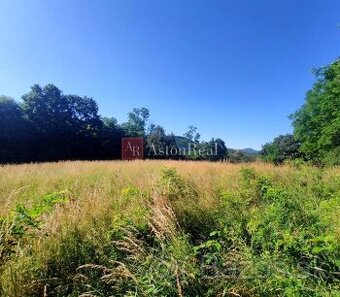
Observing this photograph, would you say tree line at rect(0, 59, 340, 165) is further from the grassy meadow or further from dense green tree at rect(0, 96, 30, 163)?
the grassy meadow

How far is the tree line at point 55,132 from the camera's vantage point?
83.0 ft

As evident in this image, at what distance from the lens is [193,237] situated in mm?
3182

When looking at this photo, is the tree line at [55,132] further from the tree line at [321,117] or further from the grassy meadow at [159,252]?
the grassy meadow at [159,252]

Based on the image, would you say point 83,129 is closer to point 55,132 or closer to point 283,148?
point 55,132

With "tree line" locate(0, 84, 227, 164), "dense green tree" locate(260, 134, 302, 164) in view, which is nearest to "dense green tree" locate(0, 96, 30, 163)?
"tree line" locate(0, 84, 227, 164)

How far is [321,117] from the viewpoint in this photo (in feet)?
62.6

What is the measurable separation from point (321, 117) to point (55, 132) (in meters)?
26.8

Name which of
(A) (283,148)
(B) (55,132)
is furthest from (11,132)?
(A) (283,148)

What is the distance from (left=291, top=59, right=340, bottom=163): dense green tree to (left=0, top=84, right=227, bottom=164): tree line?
529 inches

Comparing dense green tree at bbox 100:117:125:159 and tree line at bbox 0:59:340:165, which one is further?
dense green tree at bbox 100:117:125:159

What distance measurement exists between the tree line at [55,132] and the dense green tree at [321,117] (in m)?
13.4

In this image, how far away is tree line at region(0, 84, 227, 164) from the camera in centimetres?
2531

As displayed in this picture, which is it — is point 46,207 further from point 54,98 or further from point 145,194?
point 54,98

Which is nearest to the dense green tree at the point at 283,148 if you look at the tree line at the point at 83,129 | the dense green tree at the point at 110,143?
the tree line at the point at 83,129
